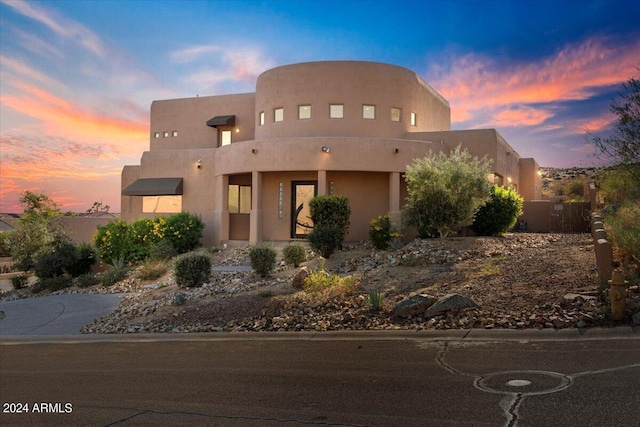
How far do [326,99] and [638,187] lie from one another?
1336 centimetres

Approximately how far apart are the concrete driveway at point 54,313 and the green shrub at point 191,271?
196cm

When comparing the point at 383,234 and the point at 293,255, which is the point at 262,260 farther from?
the point at 383,234

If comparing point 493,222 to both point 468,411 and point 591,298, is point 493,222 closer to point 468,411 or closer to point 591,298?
point 591,298

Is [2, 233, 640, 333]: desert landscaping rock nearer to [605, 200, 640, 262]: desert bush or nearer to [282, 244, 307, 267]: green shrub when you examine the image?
[282, 244, 307, 267]: green shrub

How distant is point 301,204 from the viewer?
24.6 meters

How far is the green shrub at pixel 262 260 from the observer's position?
17125 mm

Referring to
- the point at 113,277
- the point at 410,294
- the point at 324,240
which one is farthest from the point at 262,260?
the point at 113,277

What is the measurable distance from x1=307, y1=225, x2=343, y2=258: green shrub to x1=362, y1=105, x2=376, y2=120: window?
308 inches

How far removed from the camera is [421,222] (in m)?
18.7

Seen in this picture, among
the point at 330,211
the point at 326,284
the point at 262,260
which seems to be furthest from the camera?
the point at 330,211

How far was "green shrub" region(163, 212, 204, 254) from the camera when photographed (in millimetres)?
24703

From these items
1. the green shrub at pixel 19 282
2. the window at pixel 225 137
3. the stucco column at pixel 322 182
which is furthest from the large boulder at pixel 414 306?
the window at pixel 225 137

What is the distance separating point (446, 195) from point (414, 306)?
337 inches

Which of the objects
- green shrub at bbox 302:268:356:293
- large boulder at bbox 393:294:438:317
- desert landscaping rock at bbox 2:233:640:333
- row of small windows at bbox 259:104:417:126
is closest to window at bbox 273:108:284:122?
row of small windows at bbox 259:104:417:126
